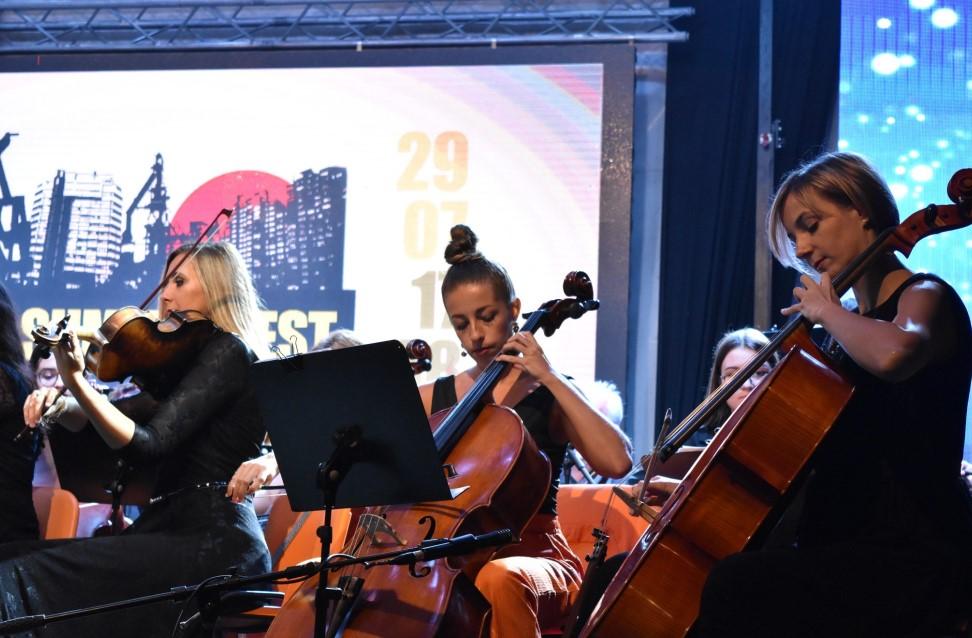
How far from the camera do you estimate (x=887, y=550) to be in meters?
1.99

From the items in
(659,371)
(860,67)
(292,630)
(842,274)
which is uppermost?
(860,67)

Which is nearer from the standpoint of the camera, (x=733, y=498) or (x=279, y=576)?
(x=279, y=576)

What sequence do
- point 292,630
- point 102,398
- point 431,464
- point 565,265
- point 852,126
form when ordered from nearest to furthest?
point 431,464 → point 292,630 → point 102,398 → point 852,126 → point 565,265

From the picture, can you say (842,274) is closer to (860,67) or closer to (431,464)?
(431,464)

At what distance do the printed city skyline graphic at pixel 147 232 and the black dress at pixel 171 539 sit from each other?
9.04 ft

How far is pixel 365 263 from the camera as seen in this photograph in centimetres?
561

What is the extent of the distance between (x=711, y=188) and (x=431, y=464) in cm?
391

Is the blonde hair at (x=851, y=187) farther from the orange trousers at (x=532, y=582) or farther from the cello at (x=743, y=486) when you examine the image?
the orange trousers at (x=532, y=582)

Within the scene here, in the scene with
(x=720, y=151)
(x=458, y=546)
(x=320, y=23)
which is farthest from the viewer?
(x=320, y=23)

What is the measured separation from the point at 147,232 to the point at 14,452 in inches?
110

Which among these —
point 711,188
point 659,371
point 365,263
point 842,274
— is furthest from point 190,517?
point 711,188

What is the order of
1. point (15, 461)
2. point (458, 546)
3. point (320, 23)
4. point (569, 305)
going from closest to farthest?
1. point (458, 546)
2. point (569, 305)
3. point (15, 461)
4. point (320, 23)

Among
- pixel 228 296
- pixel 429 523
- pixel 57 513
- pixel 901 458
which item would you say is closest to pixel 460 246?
pixel 228 296

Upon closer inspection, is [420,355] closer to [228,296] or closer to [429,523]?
[228,296]
